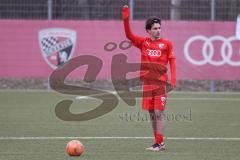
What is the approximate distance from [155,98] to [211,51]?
10694 millimetres

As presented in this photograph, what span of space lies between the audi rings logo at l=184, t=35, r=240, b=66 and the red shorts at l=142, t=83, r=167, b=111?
1043 centimetres

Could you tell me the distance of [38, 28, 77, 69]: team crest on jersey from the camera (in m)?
20.2

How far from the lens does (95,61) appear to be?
66.9ft

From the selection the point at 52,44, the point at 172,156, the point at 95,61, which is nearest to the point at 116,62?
the point at 95,61

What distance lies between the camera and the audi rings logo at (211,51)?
2030cm

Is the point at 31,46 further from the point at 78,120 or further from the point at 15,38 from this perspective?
the point at 78,120

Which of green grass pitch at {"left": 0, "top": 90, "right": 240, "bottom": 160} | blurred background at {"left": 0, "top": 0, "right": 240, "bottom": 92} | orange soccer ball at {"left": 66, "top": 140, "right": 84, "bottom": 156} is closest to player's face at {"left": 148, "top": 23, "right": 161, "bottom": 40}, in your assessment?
green grass pitch at {"left": 0, "top": 90, "right": 240, "bottom": 160}

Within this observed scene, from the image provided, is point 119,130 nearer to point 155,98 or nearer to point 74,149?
point 155,98

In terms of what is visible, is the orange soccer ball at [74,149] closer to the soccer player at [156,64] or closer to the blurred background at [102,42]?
the soccer player at [156,64]

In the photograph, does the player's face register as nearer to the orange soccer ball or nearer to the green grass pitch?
the green grass pitch

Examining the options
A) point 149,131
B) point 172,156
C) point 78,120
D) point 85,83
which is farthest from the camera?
point 85,83

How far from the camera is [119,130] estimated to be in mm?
12039

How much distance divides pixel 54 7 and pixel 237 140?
11.0m

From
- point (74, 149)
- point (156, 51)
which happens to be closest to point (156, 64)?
point (156, 51)
